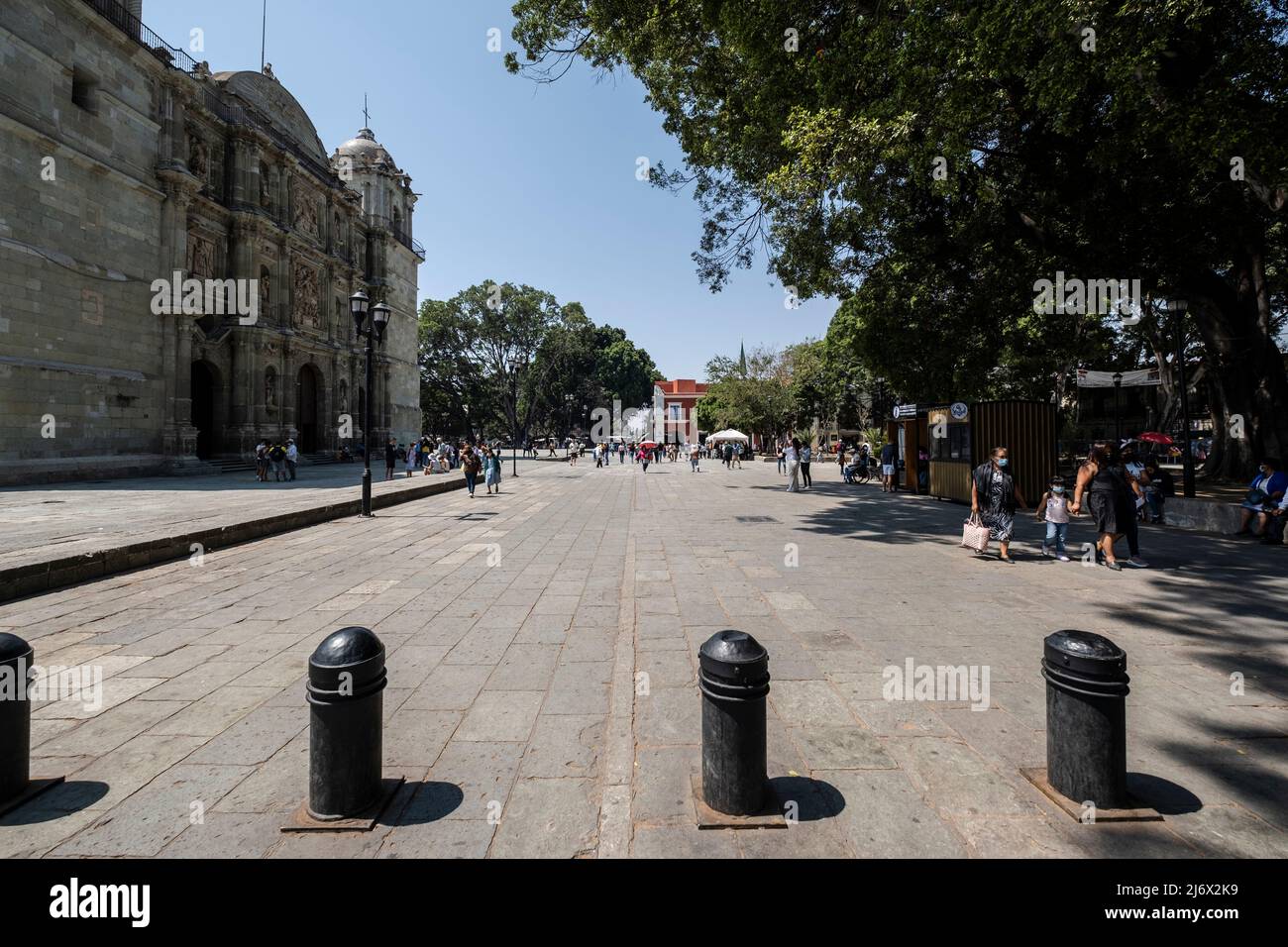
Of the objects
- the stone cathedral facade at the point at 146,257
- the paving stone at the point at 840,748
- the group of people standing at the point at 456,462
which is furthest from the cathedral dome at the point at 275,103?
the paving stone at the point at 840,748

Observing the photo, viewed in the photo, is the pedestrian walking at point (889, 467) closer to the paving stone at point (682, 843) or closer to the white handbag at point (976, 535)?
the white handbag at point (976, 535)

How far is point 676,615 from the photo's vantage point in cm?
566

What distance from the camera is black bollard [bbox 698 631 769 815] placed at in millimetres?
2498

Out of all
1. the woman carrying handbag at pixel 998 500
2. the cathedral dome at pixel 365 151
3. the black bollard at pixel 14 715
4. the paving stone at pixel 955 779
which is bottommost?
the paving stone at pixel 955 779

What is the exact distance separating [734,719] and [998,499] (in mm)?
7439

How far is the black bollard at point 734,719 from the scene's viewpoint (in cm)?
250

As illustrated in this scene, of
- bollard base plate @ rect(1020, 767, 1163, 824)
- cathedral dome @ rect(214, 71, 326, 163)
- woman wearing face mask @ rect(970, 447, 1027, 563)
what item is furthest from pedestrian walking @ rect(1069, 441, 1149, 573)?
cathedral dome @ rect(214, 71, 326, 163)

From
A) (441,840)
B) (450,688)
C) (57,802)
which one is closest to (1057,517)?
(450,688)

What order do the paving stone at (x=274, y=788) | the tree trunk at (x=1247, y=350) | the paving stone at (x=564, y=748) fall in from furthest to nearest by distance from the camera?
the tree trunk at (x=1247, y=350) → the paving stone at (x=564, y=748) → the paving stone at (x=274, y=788)

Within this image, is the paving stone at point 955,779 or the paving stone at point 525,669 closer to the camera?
the paving stone at point 955,779

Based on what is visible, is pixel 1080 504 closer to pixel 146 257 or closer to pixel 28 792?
pixel 28 792

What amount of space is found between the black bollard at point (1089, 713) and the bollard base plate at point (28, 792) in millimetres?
4690

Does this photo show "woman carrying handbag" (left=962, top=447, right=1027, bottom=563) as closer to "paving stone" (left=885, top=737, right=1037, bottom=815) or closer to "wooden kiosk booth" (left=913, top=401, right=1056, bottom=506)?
"paving stone" (left=885, top=737, right=1037, bottom=815)
